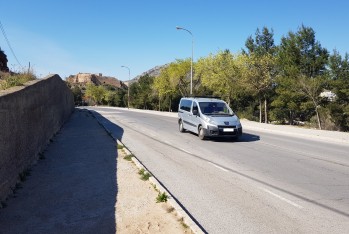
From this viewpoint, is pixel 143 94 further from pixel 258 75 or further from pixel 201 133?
pixel 201 133

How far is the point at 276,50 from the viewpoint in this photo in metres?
54.0

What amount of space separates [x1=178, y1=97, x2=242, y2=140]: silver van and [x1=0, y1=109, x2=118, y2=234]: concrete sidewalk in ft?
17.9

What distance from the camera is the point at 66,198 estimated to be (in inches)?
283

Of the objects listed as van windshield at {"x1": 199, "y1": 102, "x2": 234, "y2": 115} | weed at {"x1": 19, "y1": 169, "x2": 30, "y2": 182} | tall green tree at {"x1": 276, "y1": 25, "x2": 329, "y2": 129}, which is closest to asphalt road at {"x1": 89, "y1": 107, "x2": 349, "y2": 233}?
van windshield at {"x1": 199, "y1": 102, "x2": 234, "y2": 115}

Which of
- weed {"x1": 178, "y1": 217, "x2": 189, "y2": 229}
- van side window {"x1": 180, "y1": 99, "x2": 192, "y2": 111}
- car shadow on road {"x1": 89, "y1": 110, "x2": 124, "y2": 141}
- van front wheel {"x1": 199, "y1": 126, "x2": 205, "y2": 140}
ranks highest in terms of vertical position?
van side window {"x1": 180, "y1": 99, "x2": 192, "y2": 111}

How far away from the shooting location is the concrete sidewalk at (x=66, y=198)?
18.9 feet

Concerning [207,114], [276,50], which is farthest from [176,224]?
[276,50]

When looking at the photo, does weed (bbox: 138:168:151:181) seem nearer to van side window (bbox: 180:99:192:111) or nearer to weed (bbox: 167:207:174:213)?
weed (bbox: 167:207:174:213)

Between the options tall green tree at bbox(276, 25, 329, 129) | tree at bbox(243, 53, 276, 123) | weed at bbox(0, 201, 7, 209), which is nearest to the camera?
weed at bbox(0, 201, 7, 209)

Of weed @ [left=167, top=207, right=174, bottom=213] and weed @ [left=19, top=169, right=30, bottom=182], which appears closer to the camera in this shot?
weed @ [left=167, top=207, right=174, bottom=213]

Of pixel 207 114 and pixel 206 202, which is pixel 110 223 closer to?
pixel 206 202

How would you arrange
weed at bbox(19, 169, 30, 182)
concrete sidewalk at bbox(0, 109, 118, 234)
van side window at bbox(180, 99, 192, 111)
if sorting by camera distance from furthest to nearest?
van side window at bbox(180, 99, 192, 111) < weed at bbox(19, 169, 30, 182) < concrete sidewalk at bbox(0, 109, 118, 234)

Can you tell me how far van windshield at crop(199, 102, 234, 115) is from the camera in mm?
17078

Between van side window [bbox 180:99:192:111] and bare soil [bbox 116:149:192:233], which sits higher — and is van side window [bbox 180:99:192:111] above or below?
above
